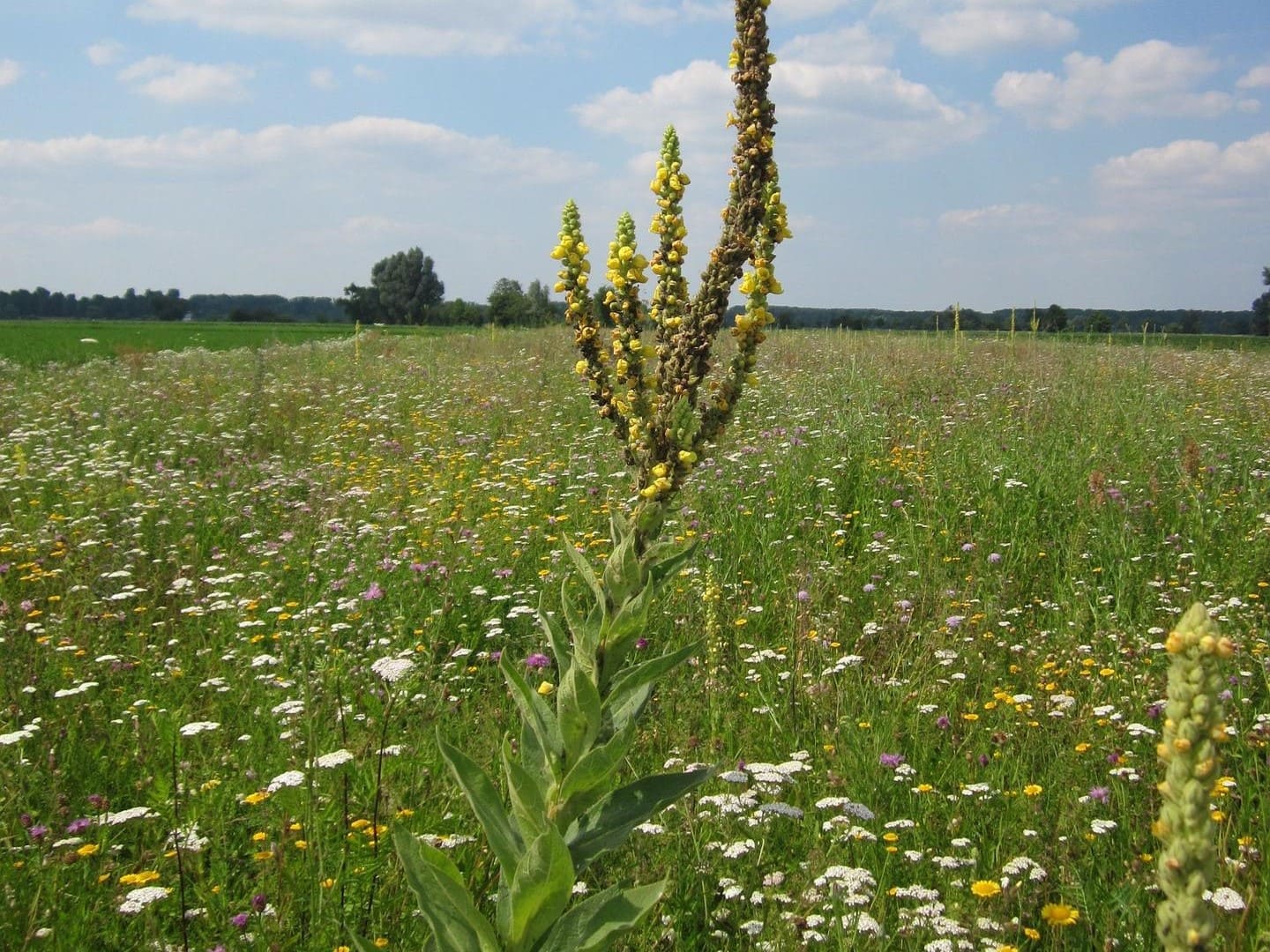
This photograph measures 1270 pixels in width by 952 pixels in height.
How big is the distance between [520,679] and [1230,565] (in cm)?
495

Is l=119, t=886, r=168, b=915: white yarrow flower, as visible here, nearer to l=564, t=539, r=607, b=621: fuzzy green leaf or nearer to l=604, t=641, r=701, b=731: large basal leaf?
l=604, t=641, r=701, b=731: large basal leaf

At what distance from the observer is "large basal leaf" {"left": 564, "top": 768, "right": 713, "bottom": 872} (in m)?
1.76

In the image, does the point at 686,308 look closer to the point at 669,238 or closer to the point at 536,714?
the point at 669,238

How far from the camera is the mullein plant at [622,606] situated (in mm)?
1688

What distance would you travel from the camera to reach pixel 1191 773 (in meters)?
0.97

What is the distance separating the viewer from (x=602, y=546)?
5855mm

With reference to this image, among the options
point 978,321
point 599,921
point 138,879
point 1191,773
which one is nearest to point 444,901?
point 599,921

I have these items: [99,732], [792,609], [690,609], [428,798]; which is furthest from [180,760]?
[792,609]

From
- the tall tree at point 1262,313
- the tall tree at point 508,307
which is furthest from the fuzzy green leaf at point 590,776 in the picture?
the tall tree at point 1262,313

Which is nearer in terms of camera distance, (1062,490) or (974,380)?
(1062,490)

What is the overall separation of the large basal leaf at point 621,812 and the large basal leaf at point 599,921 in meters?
0.09

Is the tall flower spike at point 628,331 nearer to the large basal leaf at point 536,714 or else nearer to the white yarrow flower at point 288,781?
the large basal leaf at point 536,714

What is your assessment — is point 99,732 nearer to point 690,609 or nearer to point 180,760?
point 180,760

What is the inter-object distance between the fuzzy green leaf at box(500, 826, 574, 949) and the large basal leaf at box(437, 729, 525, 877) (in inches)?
2.8
